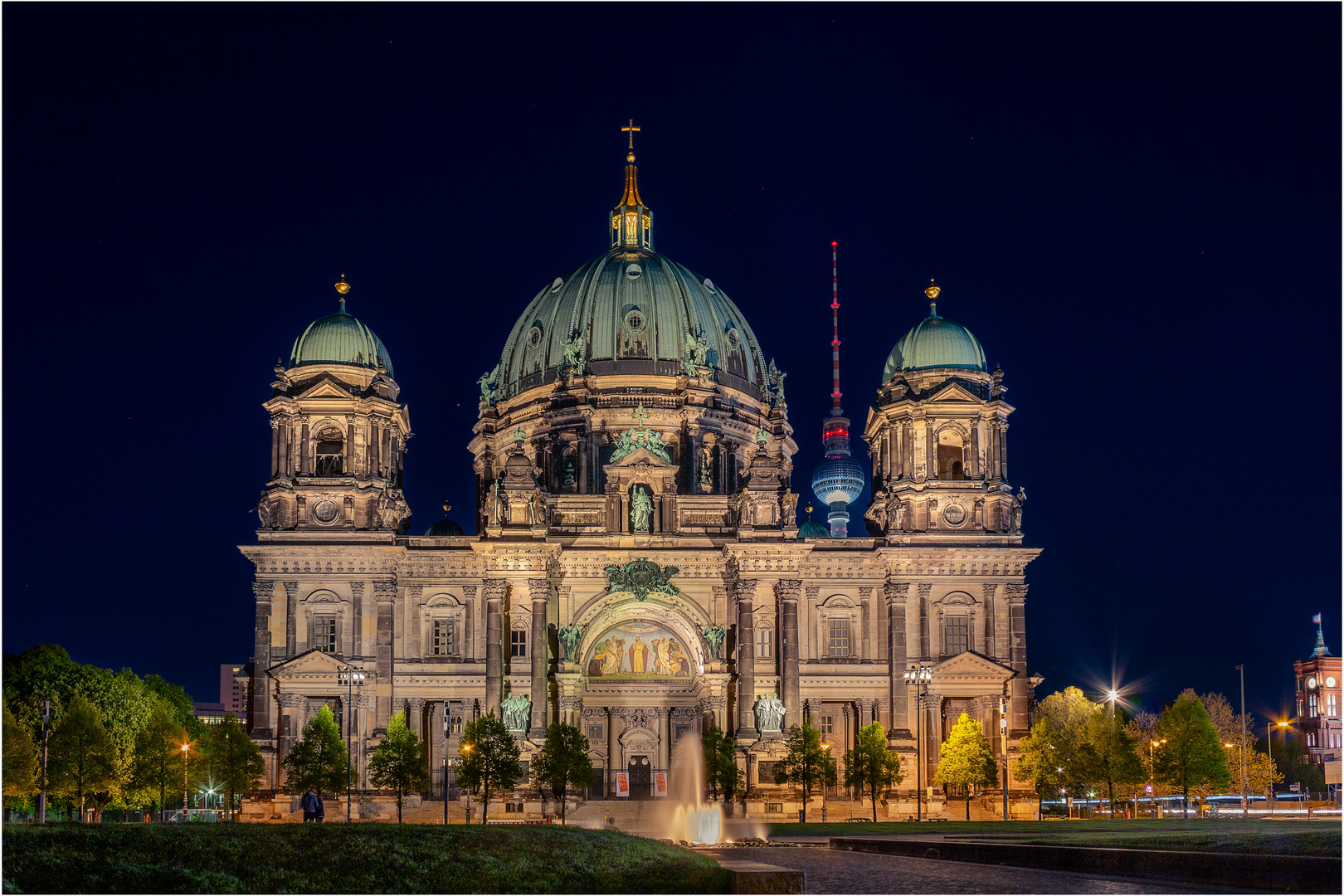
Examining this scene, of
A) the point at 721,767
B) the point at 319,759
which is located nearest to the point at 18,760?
the point at 319,759

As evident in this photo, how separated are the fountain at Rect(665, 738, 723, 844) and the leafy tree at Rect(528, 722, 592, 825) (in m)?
5.11

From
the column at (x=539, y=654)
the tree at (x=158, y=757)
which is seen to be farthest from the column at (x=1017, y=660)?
the tree at (x=158, y=757)

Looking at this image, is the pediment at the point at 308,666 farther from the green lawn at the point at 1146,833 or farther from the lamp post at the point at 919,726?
the lamp post at the point at 919,726

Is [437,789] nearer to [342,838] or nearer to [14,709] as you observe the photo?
[14,709]

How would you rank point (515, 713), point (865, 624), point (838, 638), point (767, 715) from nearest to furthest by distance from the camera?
1. point (515, 713)
2. point (767, 715)
3. point (865, 624)
4. point (838, 638)

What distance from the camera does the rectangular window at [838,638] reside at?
308 feet

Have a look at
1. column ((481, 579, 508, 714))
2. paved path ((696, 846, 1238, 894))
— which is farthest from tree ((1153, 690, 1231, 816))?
paved path ((696, 846, 1238, 894))

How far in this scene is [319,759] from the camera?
264ft

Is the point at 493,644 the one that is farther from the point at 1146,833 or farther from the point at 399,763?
the point at 1146,833

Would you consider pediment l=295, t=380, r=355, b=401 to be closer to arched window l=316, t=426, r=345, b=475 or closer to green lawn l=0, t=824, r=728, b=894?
arched window l=316, t=426, r=345, b=475

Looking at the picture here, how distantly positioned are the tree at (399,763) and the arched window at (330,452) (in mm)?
18145

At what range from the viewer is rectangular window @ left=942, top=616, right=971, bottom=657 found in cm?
9269

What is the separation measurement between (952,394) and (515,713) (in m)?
31.1

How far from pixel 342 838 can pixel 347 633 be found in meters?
62.1
